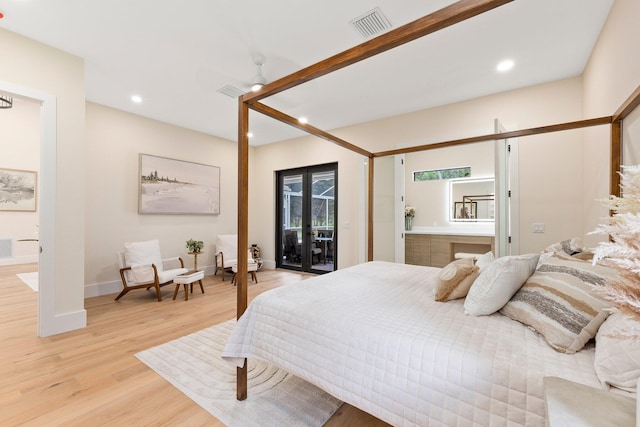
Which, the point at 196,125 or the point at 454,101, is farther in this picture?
the point at 196,125

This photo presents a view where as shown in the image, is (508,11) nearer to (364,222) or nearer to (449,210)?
(364,222)

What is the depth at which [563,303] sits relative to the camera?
119cm

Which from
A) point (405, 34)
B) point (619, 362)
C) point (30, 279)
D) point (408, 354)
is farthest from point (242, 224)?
point (30, 279)

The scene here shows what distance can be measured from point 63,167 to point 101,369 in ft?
6.52

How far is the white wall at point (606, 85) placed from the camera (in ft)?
5.83

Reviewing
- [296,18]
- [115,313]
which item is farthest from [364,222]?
[115,313]

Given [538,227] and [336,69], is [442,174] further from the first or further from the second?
[336,69]

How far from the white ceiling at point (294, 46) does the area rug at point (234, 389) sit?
111 inches

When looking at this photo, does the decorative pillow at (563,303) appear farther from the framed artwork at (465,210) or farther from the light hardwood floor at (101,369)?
the framed artwork at (465,210)

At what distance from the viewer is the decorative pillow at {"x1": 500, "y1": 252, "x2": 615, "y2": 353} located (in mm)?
1084

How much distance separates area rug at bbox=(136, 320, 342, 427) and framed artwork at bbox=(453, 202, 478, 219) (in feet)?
13.8

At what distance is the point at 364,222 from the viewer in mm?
4383

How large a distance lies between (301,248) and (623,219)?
5232mm

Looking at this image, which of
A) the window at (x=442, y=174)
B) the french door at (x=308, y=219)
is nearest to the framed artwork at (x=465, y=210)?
the window at (x=442, y=174)
